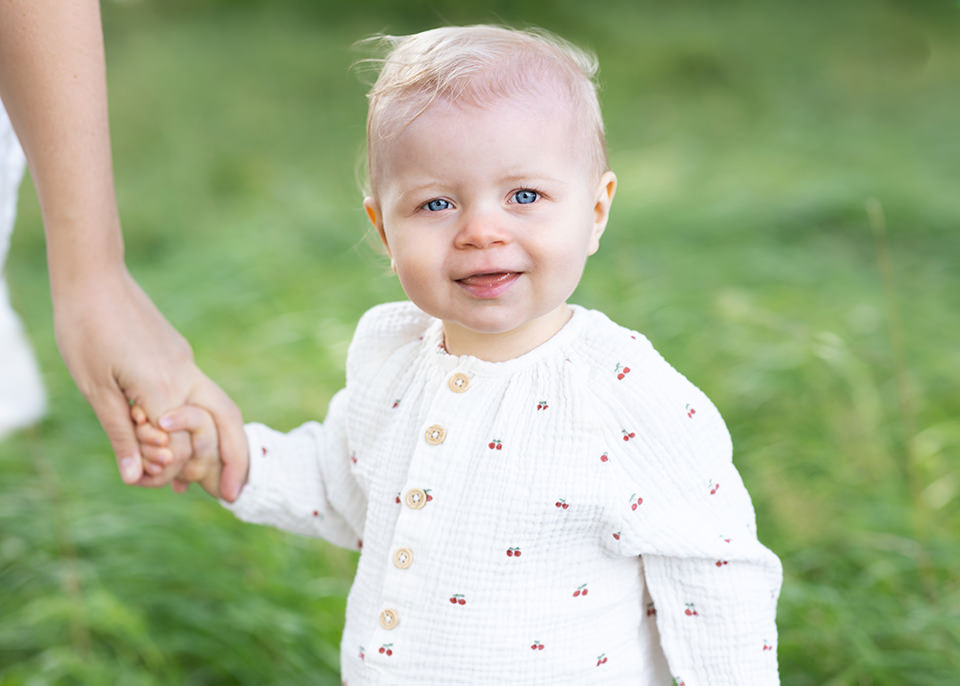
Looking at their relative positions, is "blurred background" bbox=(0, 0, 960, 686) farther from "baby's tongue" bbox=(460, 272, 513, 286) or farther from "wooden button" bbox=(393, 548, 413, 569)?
"wooden button" bbox=(393, 548, 413, 569)

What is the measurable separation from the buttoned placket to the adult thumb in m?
0.53

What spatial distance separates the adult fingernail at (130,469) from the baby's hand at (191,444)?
0.05ft

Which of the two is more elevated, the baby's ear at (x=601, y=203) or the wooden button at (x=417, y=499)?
the baby's ear at (x=601, y=203)

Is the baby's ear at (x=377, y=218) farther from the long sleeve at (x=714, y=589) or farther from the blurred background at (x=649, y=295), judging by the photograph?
the long sleeve at (x=714, y=589)

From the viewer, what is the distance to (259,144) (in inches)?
249

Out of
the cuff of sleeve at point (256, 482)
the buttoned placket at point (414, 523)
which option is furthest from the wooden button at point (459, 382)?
the cuff of sleeve at point (256, 482)

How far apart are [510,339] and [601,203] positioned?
0.67ft

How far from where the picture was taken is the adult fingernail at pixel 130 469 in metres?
1.58

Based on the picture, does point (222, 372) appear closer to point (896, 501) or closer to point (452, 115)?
point (896, 501)

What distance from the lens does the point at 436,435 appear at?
125 centimetres

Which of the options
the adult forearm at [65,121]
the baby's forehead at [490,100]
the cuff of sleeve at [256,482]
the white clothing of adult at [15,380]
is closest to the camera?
the baby's forehead at [490,100]

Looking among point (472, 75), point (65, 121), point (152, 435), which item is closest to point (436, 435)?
point (472, 75)

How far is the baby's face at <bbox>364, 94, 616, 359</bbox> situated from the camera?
114 centimetres

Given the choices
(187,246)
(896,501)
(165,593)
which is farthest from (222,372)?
(896,501)
